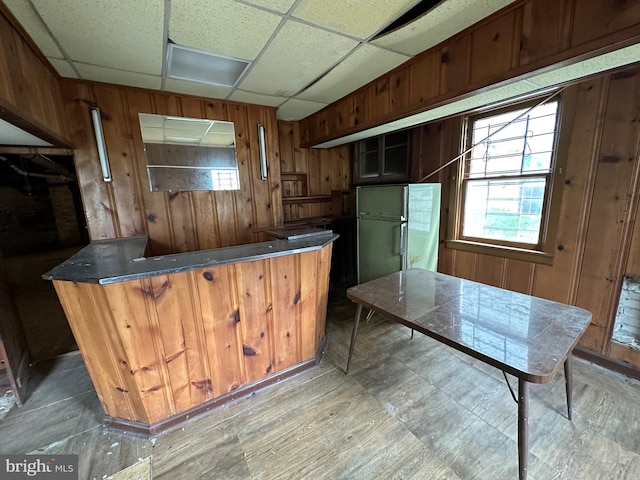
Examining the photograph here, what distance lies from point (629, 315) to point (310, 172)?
3488 millimetres

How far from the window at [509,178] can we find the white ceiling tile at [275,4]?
1.91m

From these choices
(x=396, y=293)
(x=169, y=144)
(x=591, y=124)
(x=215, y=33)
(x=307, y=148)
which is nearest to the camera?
(x=215, y=33)

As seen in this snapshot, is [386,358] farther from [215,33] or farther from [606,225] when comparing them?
[215,33]

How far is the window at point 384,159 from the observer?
331 cm

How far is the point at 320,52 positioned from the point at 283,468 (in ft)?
8.36

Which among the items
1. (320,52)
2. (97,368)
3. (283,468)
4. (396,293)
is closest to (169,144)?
(320,52)

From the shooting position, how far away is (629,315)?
190 centimetres

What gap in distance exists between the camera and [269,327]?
5.92ft

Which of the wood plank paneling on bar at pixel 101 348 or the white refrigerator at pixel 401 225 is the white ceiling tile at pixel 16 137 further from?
the white refrigerator at pixel 401 225

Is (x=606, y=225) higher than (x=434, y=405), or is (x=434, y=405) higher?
(x=606, y=225)

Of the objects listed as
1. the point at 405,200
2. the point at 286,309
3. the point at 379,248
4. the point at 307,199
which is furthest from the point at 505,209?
the point at 307,199

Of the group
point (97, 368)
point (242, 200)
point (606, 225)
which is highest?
point (242, 200)

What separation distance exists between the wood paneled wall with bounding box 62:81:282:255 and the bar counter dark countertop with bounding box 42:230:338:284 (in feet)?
1.69

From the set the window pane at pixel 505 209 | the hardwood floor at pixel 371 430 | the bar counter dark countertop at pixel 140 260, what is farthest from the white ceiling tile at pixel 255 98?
the hardwood floor at pixel 371 430
